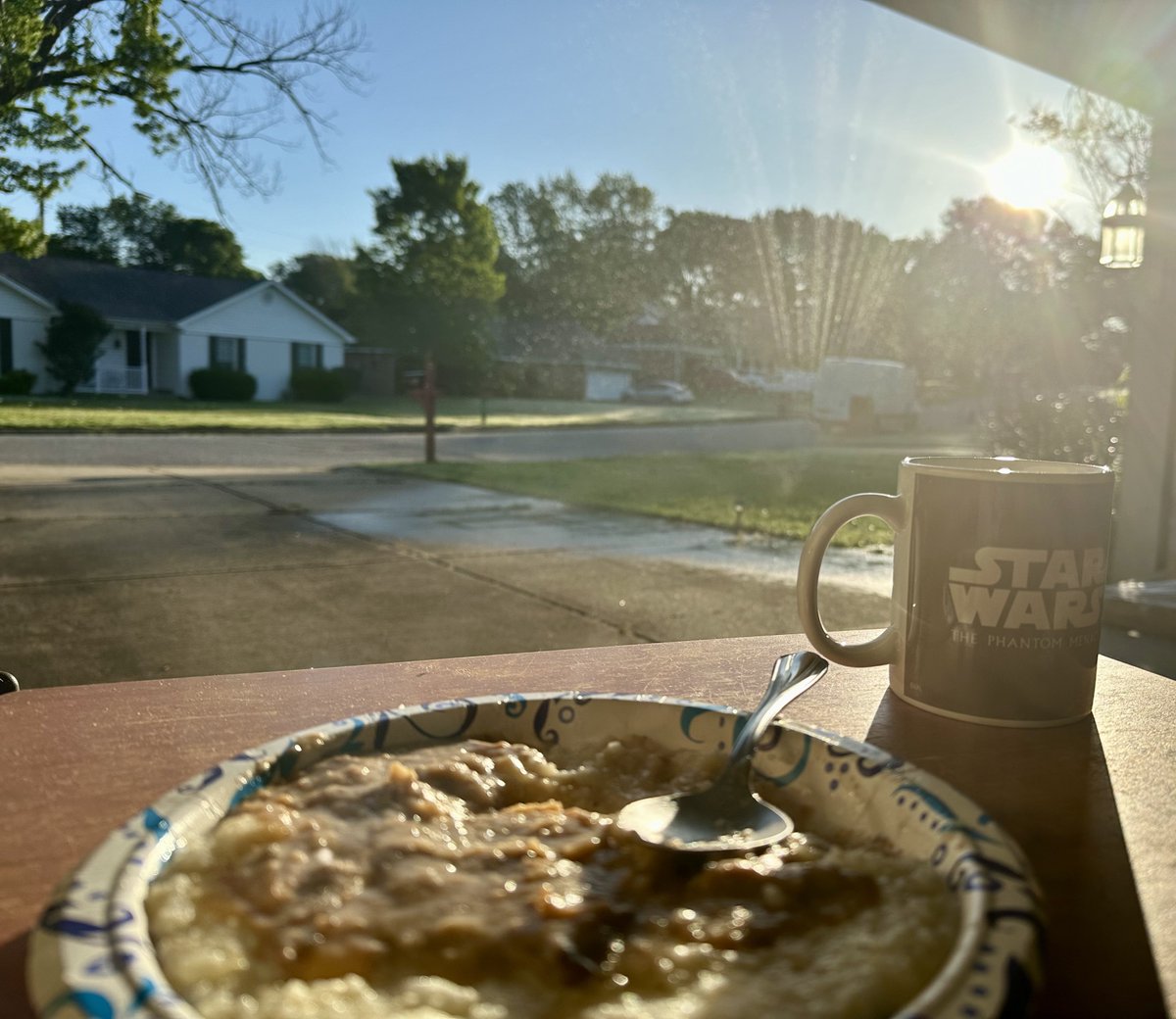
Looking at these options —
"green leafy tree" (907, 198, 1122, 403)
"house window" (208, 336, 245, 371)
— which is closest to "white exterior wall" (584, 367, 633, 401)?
"green leafy tree" (907, 198, 1122, 403)

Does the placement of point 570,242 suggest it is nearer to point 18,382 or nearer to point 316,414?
point 316,414

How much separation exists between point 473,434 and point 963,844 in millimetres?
13563

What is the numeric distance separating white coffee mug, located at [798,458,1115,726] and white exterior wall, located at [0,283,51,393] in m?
6.70

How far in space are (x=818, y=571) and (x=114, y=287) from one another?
8266 millimetres

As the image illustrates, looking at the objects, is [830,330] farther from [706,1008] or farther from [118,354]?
[706,1008]

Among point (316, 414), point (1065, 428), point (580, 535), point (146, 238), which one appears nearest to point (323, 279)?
point (316, 414)

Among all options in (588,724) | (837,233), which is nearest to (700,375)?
(837,233)

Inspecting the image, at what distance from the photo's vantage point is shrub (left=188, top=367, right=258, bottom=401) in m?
12.0

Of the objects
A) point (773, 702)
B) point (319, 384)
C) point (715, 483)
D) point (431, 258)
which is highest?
point (431, 258)

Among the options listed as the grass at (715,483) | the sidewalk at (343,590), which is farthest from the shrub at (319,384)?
the sidewalk at (343,590)

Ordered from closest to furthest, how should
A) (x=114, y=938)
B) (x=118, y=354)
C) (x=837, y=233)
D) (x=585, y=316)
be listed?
(x=114, y=938) < (x=118, y=354) < (x=585, y=316) < (x=837, y=233)

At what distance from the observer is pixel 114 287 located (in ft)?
25.5

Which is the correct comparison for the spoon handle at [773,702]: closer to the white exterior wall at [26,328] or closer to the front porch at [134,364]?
the white exterior wall at [26,328]

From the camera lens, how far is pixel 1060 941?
1.38 ft
